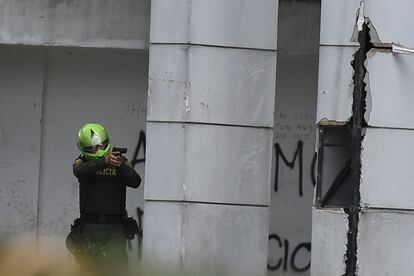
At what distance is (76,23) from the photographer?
33.1 feet

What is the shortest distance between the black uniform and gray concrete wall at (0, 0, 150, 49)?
2437 millimetres

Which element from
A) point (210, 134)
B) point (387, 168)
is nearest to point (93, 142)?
point (210, 134)

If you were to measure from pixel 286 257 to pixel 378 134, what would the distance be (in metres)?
3.08

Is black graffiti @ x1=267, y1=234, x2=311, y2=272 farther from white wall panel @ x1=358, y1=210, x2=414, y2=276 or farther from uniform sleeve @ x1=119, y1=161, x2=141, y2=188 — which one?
uniform sleeve @ x1=119, y1=161, x2=141, y2=188

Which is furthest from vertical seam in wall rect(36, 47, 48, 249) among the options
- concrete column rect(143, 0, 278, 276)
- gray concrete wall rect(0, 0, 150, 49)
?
concrete column rect(143, 0, 278, 276)

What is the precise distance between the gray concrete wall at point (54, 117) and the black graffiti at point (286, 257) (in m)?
1.34

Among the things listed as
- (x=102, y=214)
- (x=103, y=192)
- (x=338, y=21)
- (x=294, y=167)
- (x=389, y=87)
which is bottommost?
(x=102, y=214)

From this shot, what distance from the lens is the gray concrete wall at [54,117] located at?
10.5m

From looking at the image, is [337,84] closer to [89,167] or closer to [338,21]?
[338,21]

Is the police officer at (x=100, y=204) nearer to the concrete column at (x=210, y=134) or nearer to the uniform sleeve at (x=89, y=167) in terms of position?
the uniform sleeve at (x=89, y=167)

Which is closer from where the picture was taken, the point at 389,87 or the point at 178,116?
the point at 389,87

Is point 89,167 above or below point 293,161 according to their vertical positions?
below

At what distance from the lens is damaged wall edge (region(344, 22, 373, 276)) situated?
7.54m

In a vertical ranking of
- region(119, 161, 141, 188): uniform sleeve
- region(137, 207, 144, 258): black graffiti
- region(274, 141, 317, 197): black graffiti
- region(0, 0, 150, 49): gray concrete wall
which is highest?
region(0, 0, 150, 49): gray concrete wall
